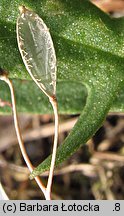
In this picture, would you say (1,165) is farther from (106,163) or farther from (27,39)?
(27,39)

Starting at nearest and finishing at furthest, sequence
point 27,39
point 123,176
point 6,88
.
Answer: point 27,39 < point 6,88 < point 123,176

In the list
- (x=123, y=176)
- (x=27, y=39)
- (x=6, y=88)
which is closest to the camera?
(x=27, y=39)

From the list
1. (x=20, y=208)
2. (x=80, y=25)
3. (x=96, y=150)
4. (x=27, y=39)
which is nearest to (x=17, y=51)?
(x=27, y=39)
